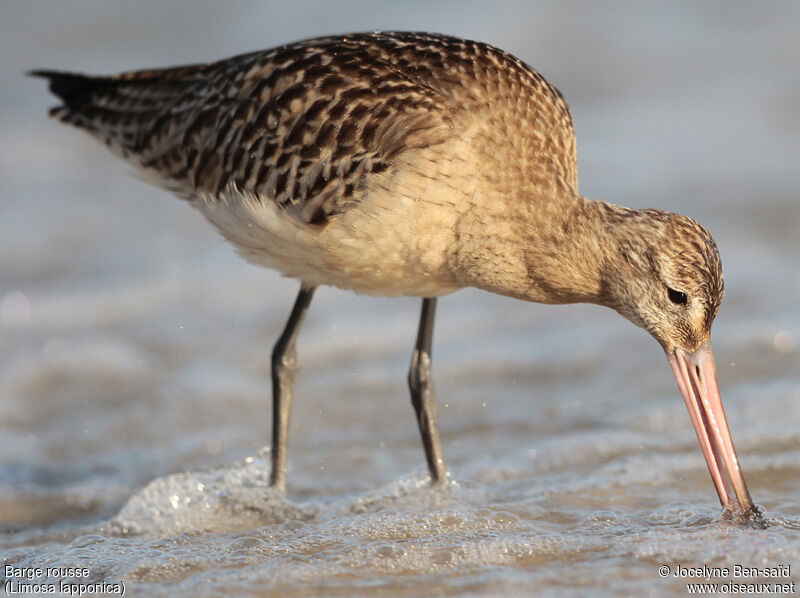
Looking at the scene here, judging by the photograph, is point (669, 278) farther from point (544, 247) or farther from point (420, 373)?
point (420, 373)

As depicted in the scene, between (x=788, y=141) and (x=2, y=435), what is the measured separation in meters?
6.14

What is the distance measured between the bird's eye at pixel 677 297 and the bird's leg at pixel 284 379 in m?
1.74

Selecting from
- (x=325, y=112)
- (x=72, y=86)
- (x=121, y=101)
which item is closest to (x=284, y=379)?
(x=325, y=112)

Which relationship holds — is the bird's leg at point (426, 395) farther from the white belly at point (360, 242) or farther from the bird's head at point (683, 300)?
the bird's head at point (683, 300)

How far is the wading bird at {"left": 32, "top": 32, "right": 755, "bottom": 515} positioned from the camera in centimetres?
471

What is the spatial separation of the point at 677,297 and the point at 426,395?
1.58 metres

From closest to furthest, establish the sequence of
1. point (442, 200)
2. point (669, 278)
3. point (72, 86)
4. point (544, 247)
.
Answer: point (669, 278), point (442, 200), point (544, 247), point (72, 86)

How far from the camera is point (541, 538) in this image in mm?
4566

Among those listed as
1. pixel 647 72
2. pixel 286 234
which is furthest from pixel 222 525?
pixel 647 72

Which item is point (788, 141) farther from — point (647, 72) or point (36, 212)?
point (36, 212)

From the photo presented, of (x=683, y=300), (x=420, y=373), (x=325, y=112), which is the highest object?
(x=325, y=112)

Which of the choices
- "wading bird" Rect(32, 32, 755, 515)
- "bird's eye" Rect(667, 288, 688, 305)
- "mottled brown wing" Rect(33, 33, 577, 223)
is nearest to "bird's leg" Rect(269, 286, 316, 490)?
"wading bird" Rect(32, 32, 755, 515)

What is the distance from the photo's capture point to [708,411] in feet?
15.8

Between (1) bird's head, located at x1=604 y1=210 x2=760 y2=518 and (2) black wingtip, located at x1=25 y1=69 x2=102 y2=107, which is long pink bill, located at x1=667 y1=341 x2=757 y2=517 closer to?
(1) bird's head, located at x1=604 y1=210 x2=760 y2=518
